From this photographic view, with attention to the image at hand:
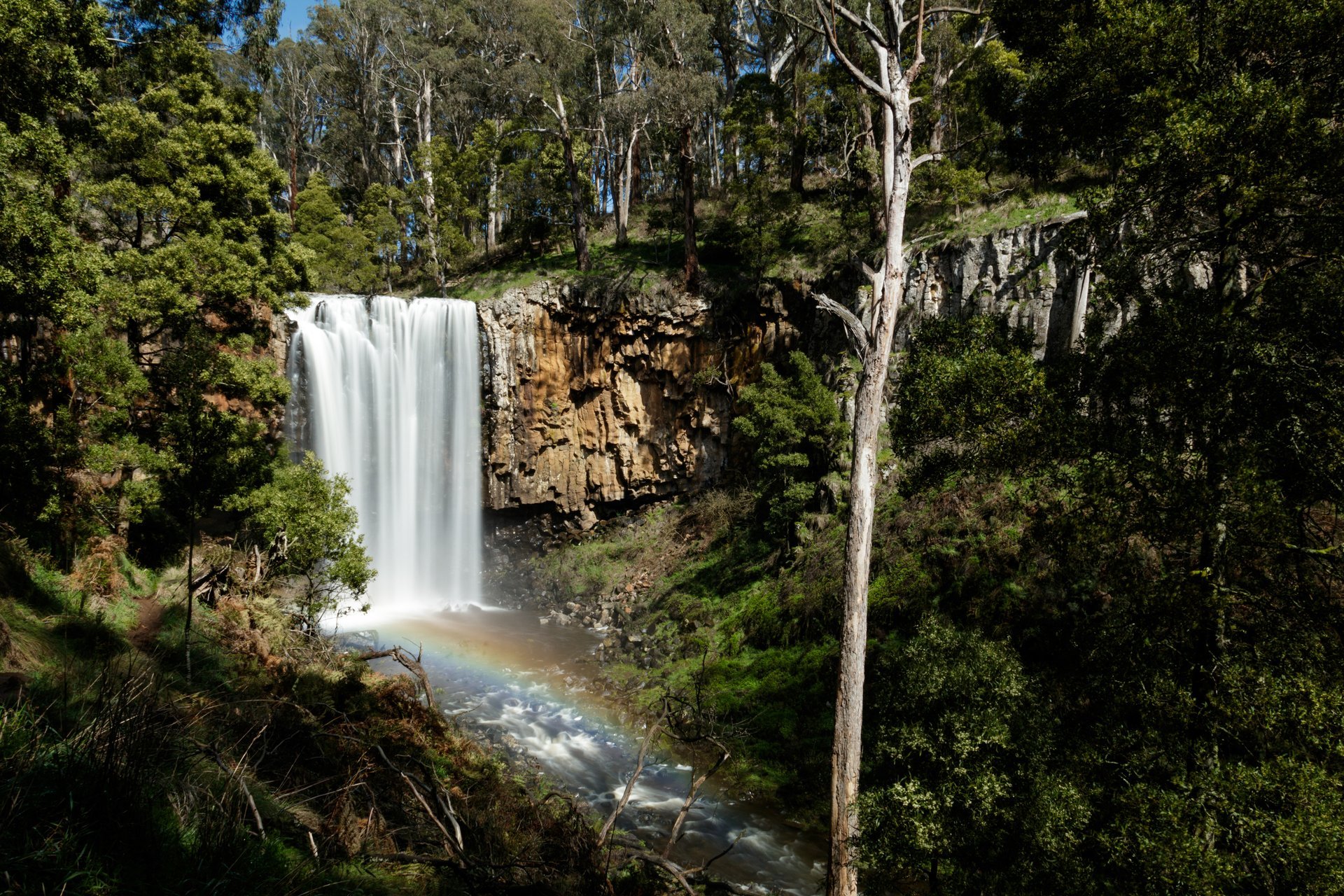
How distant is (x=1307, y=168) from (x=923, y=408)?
3311 mm

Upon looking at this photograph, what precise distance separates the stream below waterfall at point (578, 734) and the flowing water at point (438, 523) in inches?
1.9

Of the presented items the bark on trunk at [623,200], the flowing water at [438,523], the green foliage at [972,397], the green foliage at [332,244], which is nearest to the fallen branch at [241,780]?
the green foliage at [972,397]

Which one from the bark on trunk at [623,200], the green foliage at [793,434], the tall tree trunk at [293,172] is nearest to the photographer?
→ the green foliage at [793,434]

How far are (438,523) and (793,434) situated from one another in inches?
557

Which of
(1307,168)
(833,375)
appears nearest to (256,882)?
(1307,168)

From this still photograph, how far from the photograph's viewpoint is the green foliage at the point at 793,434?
16.9 m

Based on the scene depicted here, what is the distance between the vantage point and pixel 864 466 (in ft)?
23.5

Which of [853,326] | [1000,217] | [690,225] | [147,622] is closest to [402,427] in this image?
[690,225]

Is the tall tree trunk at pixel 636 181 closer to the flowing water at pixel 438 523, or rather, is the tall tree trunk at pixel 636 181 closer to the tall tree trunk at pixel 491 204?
the tall tree trunk at pixel 491 204

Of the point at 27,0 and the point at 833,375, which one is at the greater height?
the point at 27,0

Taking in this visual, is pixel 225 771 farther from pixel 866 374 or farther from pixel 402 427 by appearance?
pixel 402 427

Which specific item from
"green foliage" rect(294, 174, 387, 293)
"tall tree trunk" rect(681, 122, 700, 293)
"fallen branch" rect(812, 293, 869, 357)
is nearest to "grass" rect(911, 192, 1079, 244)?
"tall tree trunk" rect(681, 122, 700, 293)

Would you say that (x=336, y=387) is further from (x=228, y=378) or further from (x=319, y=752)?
(x=319, y=752)

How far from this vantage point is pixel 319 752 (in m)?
7.00
